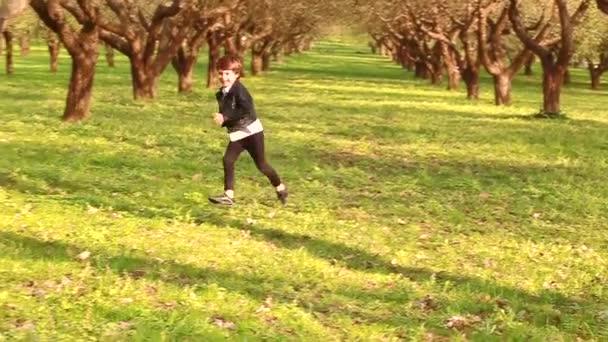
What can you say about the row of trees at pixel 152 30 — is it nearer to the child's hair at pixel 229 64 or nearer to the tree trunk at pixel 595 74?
the child's hair at pixel 229 64

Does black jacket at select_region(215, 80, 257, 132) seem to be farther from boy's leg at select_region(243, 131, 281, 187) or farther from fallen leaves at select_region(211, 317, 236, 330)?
fallen leaves at select_region(211, 317, 236, 330)

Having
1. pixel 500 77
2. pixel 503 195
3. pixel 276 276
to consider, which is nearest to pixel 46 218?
pixel 276 276

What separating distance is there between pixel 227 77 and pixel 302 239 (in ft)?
6.45

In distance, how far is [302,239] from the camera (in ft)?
29.5

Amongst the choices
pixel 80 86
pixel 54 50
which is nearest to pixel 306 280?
pixel 80 86

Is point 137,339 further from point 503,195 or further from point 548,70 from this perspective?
point 548,70

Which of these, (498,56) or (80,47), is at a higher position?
(80,47)

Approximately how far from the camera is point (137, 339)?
565cm

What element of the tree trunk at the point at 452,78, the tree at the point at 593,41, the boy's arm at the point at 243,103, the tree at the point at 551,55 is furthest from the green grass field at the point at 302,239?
the tree at the point at 593,41

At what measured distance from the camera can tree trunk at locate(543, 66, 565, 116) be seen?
24938 mm

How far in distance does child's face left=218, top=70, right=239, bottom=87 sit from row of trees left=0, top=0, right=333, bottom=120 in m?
2.20

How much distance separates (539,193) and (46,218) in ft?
22.6

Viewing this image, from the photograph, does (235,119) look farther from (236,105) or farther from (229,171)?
(229,171)

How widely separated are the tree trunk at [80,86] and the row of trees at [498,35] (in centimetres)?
1046
